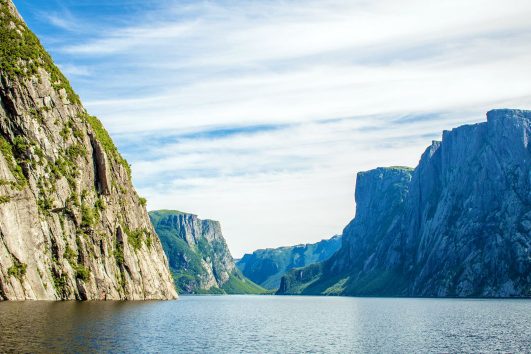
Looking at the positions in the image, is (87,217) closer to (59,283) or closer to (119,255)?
(119,255)

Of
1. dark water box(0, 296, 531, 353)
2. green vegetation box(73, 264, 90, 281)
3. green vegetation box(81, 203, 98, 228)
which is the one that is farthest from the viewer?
green vegetation box(81, 203, 98, 228)

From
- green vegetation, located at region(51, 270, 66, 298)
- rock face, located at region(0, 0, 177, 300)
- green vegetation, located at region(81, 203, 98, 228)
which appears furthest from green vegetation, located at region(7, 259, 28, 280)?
green vegetation, located at region(81, 203, 98, 228)

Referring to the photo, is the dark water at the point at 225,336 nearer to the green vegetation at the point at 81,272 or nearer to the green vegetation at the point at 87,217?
the green vegetation at the point at 81,272

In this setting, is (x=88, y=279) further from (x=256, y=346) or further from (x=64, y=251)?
(x=256, y=346)

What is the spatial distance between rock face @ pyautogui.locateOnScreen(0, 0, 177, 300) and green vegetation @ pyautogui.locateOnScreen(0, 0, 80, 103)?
29cm

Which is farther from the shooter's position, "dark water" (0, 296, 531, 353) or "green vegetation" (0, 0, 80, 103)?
"green vegetation" (0, 0, 80, 103)

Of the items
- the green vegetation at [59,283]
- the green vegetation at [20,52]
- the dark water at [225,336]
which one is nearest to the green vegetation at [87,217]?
the green vegetation at [59,283]

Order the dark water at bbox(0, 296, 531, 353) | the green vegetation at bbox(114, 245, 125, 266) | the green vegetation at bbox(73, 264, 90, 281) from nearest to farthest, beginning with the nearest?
the dark water at bbox(0, 296, 531, 353)
the green vegetation at bbox(73, 264, 90, 281)
the green vegetation at bbox(114, 245, 125, 266)

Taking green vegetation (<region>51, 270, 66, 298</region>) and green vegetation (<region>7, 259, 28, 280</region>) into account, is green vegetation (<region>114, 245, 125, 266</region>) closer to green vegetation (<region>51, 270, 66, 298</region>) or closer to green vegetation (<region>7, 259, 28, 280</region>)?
green vegetation (<region>51, 270, 66, 298</region>)

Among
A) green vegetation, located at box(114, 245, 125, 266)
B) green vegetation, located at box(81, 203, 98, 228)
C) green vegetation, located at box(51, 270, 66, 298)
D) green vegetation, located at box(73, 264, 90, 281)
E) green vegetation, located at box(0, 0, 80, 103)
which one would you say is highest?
green vegetation, located at box(0, 0, 80, 103)

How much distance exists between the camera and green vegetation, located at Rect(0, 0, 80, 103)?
15756 cm

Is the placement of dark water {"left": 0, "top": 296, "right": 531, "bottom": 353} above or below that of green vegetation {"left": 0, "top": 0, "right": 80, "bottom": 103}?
below

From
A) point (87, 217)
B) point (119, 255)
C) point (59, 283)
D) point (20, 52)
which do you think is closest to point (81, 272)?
point (59, 283)

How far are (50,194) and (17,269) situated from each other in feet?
97.8
